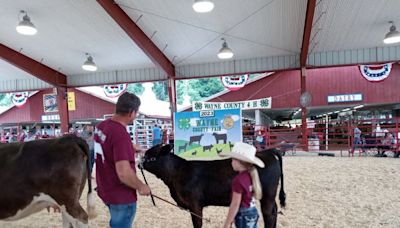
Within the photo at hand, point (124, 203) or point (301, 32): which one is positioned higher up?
point (301, 32)

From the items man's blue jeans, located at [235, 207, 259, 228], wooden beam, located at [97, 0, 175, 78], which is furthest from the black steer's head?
wooden beam, located at [97, 0, 175, 78]

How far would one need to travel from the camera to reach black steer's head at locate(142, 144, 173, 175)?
3.25 m

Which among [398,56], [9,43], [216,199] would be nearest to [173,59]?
[9,43]

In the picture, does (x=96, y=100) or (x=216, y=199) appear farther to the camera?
(x=96, y=100)

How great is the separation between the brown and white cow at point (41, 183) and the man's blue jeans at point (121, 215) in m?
0.82

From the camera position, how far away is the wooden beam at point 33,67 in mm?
12614

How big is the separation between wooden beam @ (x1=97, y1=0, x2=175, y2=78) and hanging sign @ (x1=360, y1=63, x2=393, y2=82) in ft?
27.0

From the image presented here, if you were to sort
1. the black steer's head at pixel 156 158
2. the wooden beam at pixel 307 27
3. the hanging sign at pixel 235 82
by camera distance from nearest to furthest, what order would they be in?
the black steer's head at pixel 156 158 → the wooden beam at pixel 307 27 → the hanging sign at pixel 235 82

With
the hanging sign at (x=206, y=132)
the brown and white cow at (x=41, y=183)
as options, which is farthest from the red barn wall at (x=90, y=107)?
the brown and white cow at (x=41, y=183)

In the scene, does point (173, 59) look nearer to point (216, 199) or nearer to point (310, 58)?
point (310, 58)

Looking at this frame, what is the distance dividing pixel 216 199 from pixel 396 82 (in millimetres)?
16878

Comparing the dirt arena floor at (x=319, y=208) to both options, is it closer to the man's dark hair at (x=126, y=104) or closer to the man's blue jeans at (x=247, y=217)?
the man's blue jeans at (x=247, y=217)

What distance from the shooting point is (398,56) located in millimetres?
12727

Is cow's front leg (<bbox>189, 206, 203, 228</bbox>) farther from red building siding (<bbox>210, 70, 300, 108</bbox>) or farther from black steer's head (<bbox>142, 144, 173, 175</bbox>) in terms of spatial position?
red building siding (<bbox>210, 70, 300, 108</bbox>)
